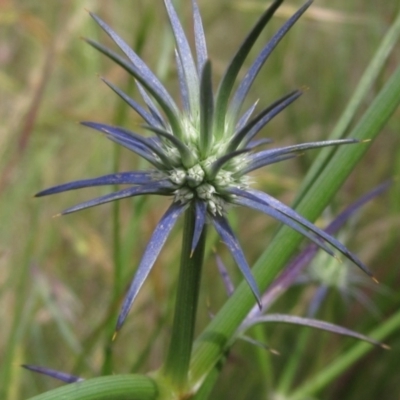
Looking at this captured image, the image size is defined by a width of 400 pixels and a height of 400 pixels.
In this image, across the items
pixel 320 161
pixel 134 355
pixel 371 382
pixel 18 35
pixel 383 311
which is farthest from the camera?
pixel 18 35

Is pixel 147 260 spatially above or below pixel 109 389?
above

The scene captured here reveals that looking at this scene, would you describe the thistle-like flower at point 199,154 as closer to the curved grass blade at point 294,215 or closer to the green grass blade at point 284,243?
the curved grass blade at point 294,215

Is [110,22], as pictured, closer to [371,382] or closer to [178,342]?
[371,382]

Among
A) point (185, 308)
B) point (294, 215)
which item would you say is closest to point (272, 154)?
point (294, 215)

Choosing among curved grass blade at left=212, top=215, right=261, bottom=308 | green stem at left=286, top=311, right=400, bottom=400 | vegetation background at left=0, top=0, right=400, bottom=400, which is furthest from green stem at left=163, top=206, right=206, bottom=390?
green stem at left=286, top=311, right=400, bottom=400

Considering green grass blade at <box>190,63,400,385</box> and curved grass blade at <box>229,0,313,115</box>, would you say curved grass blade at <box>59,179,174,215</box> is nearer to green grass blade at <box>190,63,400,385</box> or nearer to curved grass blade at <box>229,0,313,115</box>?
curved grass blade at <box>229,0,313,115</box>

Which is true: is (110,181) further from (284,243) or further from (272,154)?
(284,243)

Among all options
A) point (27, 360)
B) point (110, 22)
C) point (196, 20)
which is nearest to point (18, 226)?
point (27, 360)
